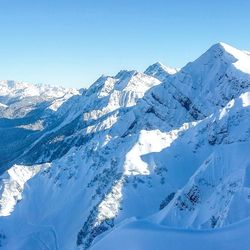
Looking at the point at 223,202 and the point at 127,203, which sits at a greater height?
the point at 223,202

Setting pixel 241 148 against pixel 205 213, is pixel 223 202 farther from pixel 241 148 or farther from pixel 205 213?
pixel 241 148

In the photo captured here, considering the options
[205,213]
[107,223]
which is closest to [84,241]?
[107,223]

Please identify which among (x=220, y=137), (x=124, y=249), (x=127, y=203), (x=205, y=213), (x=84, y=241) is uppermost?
(x=124, y=249)

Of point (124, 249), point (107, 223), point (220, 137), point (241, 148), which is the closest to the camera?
point (124, 249)

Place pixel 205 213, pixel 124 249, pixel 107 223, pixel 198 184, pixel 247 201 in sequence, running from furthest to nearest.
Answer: pixel 107 223 → pixel 198 184 → pixel 205 213 → pixel 247 201 → pixel 124 249

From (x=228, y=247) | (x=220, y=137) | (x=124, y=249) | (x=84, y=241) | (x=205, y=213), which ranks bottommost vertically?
(x=84, y=241)

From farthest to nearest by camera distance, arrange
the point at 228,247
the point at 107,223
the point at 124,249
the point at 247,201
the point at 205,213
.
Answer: the point at 107,223
the point at 205,213
the point at 247,201
the point at 124,249
the point at 228,247

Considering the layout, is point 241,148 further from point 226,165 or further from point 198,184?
point 198,184

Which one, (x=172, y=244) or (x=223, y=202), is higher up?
(x=172, y=244)

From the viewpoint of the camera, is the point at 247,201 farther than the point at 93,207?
No

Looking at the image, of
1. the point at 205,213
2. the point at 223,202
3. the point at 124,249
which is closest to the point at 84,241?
the point at 205,213
